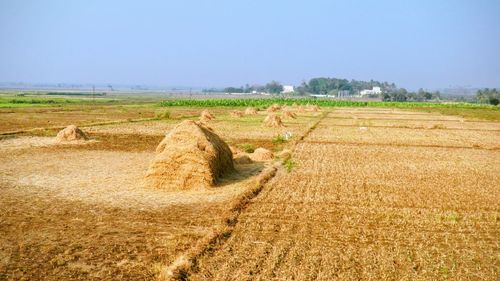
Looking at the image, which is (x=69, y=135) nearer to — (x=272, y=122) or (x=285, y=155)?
(x=285, y=155)

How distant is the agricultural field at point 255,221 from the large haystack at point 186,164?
312mm

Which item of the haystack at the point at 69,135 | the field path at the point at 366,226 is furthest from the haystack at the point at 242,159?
the haystack at the point at 69,135

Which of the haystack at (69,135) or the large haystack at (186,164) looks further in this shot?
the haystack at (69,135)

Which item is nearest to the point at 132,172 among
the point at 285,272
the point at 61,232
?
the point at 61,232

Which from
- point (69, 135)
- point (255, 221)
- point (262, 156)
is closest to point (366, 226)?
point (255, 221)

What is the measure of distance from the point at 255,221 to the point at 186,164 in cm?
372

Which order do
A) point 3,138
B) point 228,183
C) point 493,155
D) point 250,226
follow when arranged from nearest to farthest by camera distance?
point 250,226
point 228,183
point 493,155
point 3,138

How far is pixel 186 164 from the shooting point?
13.0 meters

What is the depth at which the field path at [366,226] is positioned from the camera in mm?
7355

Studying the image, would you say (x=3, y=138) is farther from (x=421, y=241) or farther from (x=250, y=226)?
(x=421, y=241)

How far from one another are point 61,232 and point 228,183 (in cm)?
544

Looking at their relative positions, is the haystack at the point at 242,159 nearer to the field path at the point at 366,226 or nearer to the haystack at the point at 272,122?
the field path at the point at 366,226

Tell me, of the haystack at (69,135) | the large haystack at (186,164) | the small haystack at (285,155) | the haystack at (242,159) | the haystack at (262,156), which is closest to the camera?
the large haystack at (186,164)

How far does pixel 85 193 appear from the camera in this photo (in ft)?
39.2
